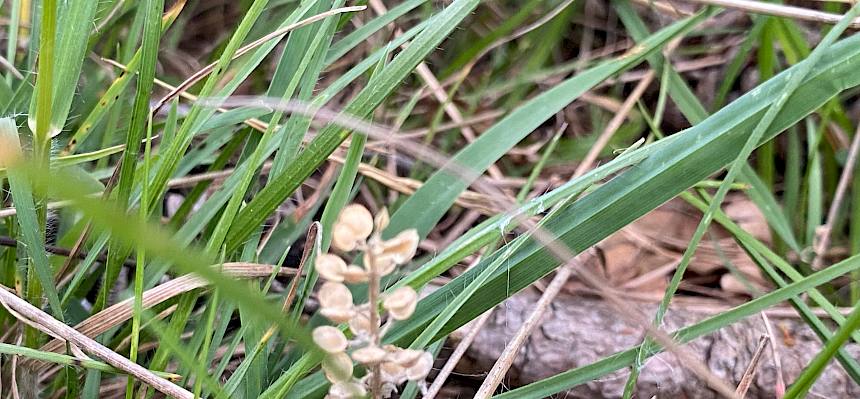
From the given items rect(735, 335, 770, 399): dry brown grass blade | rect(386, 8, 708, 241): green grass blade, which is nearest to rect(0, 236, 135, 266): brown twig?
rect(386, 8, 708, 241): green grass blade

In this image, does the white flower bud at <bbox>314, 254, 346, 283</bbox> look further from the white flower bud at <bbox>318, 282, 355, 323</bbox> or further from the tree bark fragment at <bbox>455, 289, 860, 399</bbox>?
the tree bark fragment at <bbox>455, 289, 860, 399</bbox>

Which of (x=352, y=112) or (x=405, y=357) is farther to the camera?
(x=352, y=112)

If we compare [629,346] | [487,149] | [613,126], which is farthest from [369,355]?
[613,126]

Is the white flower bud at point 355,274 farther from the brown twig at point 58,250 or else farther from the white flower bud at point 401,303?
the brown twig at point 58,250

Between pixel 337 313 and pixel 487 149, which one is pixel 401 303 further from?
pixel 487 149

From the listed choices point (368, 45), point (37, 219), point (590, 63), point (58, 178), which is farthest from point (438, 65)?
point (58, 178)

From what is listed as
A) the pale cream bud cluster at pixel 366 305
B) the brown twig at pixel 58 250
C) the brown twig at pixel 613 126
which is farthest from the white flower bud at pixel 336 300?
the brown twig at pixel 613 126
